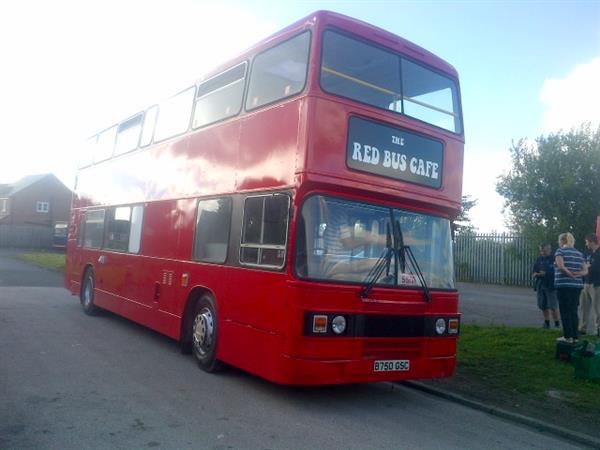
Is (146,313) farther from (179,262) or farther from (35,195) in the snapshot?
(35,195)

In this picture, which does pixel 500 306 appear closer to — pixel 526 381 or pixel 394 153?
pixel 526 381

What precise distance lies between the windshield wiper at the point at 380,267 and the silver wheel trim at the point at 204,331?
2.63 m

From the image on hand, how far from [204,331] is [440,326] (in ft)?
10.9

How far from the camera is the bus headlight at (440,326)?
7.74m

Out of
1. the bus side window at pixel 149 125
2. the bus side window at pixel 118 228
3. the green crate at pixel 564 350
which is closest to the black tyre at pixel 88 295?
the bus side window at pixel 118 228

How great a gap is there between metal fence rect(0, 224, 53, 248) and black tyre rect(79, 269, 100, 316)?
4832cm

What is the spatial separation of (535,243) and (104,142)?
18.5m

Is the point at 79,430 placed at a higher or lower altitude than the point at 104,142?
lower

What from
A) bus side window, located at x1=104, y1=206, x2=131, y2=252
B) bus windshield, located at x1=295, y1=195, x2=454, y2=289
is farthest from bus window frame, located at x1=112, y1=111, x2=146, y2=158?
bus windshield, located at x1=295, y1=195, x2=454, y2=289

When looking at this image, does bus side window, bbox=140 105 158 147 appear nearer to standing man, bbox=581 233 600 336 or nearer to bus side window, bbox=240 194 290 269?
bus side window, bbox=240 194 290 269

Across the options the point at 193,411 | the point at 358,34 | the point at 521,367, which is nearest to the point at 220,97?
the point at 358,34

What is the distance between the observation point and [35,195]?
69.4 metres

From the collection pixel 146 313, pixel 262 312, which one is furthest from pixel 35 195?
pixel 262 312

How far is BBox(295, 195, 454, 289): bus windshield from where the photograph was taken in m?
6.91
